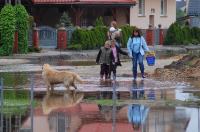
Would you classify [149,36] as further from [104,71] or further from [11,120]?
[11,120]

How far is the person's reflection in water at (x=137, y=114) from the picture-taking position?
554 inches

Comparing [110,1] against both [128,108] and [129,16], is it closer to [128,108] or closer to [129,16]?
[129,16]

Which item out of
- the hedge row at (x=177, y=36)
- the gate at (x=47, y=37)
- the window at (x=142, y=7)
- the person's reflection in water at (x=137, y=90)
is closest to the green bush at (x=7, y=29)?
the gate at (x=47, y=37)

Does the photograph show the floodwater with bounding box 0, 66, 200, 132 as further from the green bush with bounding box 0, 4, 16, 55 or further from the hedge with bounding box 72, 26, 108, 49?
the hedge with bounding box 72, 26, 108, 49

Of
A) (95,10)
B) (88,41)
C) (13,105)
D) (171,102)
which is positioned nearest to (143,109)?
(171,102)

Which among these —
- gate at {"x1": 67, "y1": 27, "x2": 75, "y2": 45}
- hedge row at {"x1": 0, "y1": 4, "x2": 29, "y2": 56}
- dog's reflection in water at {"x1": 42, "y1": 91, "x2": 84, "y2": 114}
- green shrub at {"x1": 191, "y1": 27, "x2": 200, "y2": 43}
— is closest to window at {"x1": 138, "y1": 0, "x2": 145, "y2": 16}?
green shrub at {"x1": 191, "y1": 27, "x2": 200, "y2": 43}

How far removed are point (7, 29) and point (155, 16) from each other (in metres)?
23.6

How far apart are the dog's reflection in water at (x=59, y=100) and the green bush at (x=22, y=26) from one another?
65.9ft

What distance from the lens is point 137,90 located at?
20.9m

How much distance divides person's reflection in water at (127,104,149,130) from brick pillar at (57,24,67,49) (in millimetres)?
28290

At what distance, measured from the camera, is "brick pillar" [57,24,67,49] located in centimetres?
4512

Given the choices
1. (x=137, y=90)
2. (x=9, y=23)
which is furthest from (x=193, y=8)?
(x=137, y=90)

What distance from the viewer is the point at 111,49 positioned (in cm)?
2367

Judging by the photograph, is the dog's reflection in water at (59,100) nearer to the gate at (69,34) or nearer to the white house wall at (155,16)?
the gate at (69,34)
